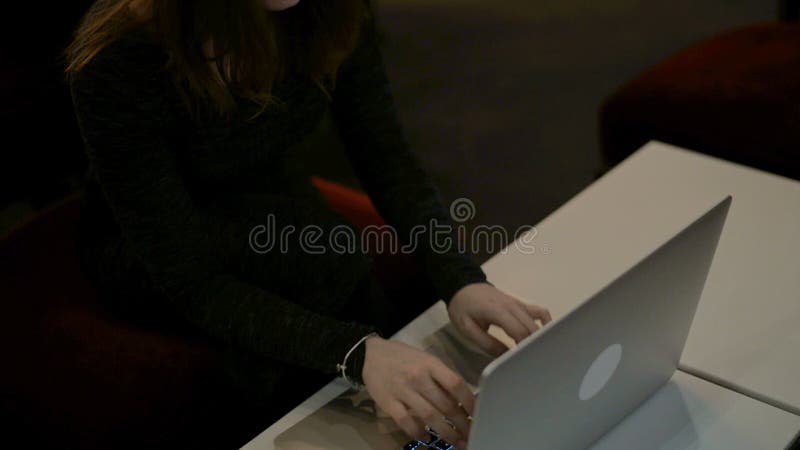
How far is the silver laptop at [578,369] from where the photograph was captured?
0.86 metres

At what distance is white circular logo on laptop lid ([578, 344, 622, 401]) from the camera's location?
963mm

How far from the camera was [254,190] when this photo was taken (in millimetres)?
1546

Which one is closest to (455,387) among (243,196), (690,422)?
(690,422)

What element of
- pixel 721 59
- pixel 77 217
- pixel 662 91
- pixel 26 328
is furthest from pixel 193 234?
pixel 721 59

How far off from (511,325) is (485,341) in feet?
0.13

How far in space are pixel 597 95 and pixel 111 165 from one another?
1.96 m

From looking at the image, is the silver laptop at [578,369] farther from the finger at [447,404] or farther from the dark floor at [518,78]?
the dark floor at [518,78]

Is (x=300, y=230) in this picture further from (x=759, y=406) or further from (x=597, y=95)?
(x=597, y=95)

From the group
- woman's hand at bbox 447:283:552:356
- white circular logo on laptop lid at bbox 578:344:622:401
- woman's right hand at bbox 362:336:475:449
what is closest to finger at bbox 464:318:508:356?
woman's hand at bbox 447:283:552:356

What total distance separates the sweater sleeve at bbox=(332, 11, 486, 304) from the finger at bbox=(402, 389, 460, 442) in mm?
384

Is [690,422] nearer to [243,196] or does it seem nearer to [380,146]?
[380,146]

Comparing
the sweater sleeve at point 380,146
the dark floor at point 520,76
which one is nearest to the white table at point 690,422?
the sweater sleeve at point 380,146

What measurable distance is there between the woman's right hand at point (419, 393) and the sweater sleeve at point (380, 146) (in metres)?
0.33

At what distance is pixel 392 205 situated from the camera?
1.46 m
